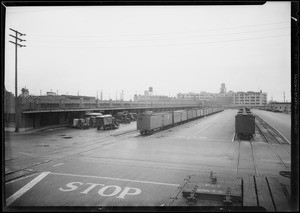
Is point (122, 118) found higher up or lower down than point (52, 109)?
lower down

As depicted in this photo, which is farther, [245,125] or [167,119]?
[167,119]

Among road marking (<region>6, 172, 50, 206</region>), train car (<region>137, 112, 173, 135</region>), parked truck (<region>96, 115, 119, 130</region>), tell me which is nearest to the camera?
road marking (<region>6, 172, 50, 206</region>)

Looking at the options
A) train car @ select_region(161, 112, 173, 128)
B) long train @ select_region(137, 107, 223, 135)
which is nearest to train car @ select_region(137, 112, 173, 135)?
long train @ select_region(137, 107, 223, 135)

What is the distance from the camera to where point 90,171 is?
49.4 feet

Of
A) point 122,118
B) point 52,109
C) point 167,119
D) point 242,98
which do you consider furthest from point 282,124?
point 242,98

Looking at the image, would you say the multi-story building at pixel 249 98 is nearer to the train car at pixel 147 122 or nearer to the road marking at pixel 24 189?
the train car at pixel 147 122

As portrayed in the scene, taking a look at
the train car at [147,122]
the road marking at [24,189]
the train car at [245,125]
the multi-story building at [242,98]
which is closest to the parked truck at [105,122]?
the train car at [147,122]

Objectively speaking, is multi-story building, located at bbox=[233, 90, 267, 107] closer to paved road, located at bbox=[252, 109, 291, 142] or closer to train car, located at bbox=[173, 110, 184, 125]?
paved road, located at bbox=[252, 109, 291, 142]

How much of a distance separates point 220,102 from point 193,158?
144653 millimetres

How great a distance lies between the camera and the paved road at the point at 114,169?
35.3 ft

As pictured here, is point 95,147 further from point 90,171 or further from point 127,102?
point 127,102

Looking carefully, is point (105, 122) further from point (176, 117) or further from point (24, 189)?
point (24, 189)

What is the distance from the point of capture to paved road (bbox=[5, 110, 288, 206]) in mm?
10750

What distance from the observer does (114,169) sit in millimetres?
15570
